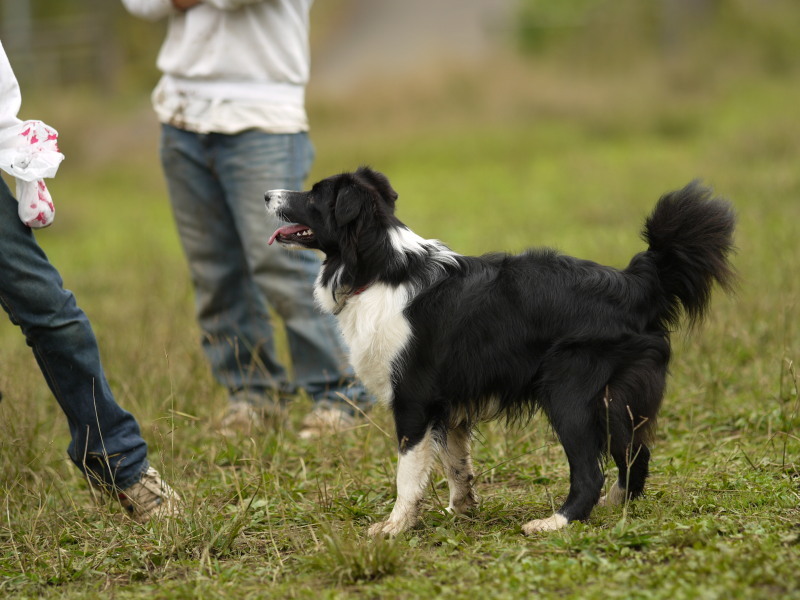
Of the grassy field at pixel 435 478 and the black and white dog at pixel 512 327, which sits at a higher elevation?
the black and white dog at pixel 512 327

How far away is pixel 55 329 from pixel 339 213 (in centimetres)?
109

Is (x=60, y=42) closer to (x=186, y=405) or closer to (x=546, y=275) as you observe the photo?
(x=186, y=405)

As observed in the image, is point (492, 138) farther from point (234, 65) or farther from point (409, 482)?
point (409, 482)

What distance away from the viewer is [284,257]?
15.5 ft

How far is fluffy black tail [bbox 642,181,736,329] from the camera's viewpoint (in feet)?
11.3

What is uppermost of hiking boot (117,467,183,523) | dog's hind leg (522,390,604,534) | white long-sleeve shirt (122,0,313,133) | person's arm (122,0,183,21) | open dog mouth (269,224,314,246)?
person's arm (122,0,183,21)

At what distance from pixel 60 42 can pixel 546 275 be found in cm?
2235

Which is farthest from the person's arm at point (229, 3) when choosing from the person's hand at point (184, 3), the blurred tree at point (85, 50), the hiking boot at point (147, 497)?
the blurred tree at point (85, 50)

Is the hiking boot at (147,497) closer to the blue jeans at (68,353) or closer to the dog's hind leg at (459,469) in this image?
the blue jeans at (68,353)

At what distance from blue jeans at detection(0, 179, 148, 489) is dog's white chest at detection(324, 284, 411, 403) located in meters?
0.93

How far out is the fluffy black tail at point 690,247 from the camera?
11.3 ft

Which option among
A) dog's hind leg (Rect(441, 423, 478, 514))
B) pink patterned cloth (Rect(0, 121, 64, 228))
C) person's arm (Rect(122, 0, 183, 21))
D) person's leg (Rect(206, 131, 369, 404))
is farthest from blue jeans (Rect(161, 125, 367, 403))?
pink patterned cloth (Rect(0, 121, 64, 228))

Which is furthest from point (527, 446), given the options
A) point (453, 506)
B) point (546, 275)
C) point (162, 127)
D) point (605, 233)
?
point (605, 233)

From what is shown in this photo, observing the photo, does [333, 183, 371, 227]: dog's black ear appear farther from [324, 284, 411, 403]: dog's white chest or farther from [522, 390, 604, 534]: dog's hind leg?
[522, 390, 604, 534]: dog's hind leg
